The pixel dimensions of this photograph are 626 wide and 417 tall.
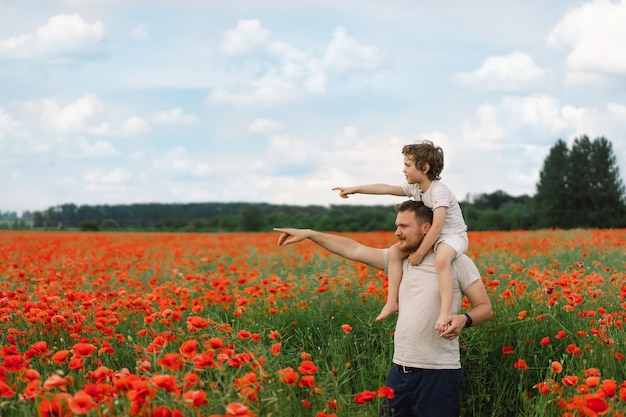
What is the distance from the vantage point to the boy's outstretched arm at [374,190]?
14.5 feet

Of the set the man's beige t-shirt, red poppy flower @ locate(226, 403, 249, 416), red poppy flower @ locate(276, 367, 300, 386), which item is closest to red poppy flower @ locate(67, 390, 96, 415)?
red poppy flower @ locate(226, 403, 249, 416)

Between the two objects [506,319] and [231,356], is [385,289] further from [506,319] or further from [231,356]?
[231,356]

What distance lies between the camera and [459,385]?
3.86m

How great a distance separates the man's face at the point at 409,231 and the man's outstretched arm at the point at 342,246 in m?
0.33

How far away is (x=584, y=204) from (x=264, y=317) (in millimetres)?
46484

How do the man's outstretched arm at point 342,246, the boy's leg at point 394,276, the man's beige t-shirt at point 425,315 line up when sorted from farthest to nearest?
the man's outstretched arm at point 342,246
the boy's leg at point 394,276
the man's beige t-shirt at point 425,315

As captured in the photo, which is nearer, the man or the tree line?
the man

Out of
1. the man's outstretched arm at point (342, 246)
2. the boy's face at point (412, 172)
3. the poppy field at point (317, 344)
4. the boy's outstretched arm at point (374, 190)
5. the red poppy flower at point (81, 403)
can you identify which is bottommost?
the poppy field at point (317, 344)

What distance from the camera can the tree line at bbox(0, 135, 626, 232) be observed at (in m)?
46.2

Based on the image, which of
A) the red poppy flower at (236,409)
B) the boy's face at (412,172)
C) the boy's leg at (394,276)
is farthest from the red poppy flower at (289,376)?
the boy's face at (412,172)

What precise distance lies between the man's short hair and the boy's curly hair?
22 cm

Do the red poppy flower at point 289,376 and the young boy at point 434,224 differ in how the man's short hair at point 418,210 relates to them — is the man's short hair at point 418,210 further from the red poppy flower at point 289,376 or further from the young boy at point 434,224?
the red poppy flower at point 289,376

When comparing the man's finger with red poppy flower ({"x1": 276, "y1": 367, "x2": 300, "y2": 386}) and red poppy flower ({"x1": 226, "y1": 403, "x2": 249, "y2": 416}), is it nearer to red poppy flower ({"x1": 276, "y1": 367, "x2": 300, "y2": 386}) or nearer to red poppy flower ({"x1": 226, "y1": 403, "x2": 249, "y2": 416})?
red poppy flower ({"x1": 276, "y1": 367, "x2": 300, "y2": 386})

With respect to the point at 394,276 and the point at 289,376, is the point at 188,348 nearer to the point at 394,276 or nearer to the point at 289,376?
the point at 289,376
